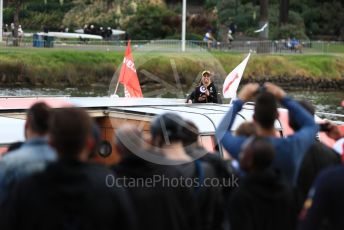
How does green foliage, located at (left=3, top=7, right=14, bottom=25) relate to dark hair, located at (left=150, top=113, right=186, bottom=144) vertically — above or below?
above

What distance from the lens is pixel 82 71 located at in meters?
48.5

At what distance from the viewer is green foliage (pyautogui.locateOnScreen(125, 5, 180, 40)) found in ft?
212

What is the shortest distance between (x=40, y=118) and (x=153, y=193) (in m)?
0.97

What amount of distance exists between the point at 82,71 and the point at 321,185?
144ft

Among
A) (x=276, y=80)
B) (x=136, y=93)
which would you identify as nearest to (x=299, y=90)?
(x=276, y=80)

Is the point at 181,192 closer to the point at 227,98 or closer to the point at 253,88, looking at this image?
the point at 253,88

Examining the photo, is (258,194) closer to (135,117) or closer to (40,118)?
(40,118)

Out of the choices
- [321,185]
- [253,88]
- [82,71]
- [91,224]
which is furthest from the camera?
[82,71]

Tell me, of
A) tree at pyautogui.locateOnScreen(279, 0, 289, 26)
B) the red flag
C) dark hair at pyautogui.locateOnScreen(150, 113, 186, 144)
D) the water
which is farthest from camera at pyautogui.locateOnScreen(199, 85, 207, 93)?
tree at pyautogui.locateOnScreen(279, 0, 289, 26)

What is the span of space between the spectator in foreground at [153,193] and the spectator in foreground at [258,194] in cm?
30

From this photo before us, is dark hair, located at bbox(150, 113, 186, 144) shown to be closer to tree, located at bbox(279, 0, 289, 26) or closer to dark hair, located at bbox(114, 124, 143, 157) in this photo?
dark hair, located at bbox(114, 124, 143, 157)

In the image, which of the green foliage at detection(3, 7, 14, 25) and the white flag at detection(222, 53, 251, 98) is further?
the green foliage at detection(3, 7, 14, 25)

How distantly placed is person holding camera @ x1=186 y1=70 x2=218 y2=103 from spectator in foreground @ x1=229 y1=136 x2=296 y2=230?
327 inches

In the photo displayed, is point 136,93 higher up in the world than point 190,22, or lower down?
lower down
